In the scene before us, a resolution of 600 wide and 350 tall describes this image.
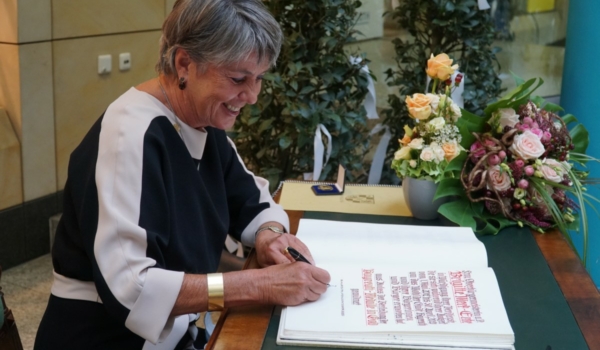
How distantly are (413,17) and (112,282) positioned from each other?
264cm

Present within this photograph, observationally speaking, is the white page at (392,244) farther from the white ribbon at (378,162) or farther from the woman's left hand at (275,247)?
the white ribbon at (378,162)

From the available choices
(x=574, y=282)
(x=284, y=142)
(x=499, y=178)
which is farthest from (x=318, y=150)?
(x=574, y=282)

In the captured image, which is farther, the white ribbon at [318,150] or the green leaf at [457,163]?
the white ribbon at [318,150]

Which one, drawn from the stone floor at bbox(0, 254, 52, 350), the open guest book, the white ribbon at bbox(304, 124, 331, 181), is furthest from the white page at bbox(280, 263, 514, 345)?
the stone floor at bbox(0, 254, 52, 350)

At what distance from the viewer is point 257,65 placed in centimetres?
176

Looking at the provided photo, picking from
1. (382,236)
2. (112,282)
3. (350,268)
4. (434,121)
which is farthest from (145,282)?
(434,121)

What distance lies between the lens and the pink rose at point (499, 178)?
6.74ft

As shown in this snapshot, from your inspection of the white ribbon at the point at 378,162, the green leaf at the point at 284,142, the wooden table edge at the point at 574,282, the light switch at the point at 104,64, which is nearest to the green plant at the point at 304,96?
the green leaf at the point at 284,142

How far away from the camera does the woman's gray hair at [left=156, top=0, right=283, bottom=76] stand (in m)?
1.69

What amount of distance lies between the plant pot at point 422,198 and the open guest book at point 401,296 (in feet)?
0.59

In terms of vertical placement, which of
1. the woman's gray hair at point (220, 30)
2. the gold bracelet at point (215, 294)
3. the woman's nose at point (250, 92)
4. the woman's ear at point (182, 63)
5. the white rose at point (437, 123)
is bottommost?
the gold bracelet at point (215, 294)

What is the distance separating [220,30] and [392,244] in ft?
2.11

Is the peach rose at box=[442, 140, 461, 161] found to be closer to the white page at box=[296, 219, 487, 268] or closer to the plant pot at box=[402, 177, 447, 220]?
the plant pot at box=[402, 177, 447, 220]

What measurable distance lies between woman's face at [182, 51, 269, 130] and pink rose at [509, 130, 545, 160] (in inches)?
27.8
